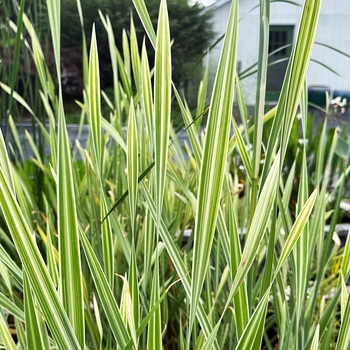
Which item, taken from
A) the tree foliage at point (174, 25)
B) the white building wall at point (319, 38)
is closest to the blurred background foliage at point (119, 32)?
the tree foliage at point (174, 25)

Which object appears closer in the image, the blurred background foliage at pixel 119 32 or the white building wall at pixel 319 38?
the blurred background foliage at pixel 119 32

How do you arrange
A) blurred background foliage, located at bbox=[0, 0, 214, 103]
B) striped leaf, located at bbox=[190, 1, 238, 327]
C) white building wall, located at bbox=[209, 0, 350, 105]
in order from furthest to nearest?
white building wall, located at bbox=[209, 0, 350, 105]
blurred background foliage, located at bbox=[0, 0, 214, 103]
striped leaf, located at bbox=[190, 1, 238, 327]

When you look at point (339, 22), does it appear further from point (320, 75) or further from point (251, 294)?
point (251, 294)

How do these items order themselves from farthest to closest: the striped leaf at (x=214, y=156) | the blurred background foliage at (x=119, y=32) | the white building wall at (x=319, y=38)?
1. the white building wall at (x=319, y=38)
2. the blurred background foliage at (x=119, y=32)
3. the striped leaf at (x=214, y=156)

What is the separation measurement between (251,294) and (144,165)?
135mm

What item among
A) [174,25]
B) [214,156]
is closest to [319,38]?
[174,25]

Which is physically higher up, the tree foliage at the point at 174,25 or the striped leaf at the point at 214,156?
the tree foliage at the point at 174,25

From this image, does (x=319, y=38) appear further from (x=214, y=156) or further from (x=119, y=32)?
(x=214, y=156)

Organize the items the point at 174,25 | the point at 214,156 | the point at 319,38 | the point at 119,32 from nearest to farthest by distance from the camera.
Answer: the point at 214,156, the point at 174,25, the point at 119,32, the point at 319,38

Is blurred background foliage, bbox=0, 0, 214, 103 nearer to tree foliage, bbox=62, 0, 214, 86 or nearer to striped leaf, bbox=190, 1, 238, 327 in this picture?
tree foliage, bbox=62, 0, 214, 86

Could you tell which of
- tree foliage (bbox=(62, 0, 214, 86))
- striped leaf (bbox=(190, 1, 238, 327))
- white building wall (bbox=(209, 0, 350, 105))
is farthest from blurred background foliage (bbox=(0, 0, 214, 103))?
striped leaf (bbox=(190, 1, 238, 327))

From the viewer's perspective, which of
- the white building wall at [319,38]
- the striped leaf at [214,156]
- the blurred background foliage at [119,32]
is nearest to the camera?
the striped leaf at [214,156]

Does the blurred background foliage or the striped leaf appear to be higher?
the blurred background foliage

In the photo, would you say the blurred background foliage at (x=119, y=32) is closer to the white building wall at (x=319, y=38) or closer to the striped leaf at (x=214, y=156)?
the white building wall at (x=319, y=38)
